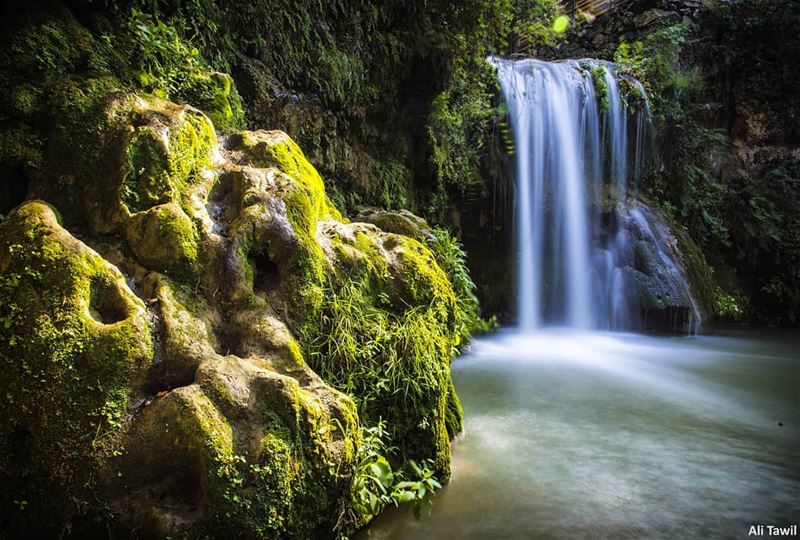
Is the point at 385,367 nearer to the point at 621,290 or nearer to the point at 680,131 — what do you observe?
the point at 621,290

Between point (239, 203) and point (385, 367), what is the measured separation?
138cm

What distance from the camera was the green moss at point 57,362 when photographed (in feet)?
6.03

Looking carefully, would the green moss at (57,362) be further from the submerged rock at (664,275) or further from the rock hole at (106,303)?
the submerged rock at (664,275)

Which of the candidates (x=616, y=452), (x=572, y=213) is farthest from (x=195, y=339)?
(x=572, y=213)

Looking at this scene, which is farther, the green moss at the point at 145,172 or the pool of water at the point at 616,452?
the green moss at the point at 145,172

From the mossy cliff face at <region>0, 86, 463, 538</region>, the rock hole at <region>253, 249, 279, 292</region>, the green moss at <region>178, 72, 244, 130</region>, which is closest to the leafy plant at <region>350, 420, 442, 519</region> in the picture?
the mossy cliff face at <region>0, 86, 463, 538</region>

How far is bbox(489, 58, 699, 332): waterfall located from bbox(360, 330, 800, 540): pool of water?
2.89 meters

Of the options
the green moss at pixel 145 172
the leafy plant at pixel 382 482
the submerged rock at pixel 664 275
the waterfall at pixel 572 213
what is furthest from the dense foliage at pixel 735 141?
the green moss at pixel 145 172

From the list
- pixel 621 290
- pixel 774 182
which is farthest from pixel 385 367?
pixel 774 182

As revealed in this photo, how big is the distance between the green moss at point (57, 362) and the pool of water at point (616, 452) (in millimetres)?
1314

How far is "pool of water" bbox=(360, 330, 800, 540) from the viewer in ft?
8.50

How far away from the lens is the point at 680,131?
1149 centimetres

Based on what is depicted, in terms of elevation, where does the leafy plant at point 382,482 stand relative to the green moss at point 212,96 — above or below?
below

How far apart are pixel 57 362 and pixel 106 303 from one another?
1.23 ft
